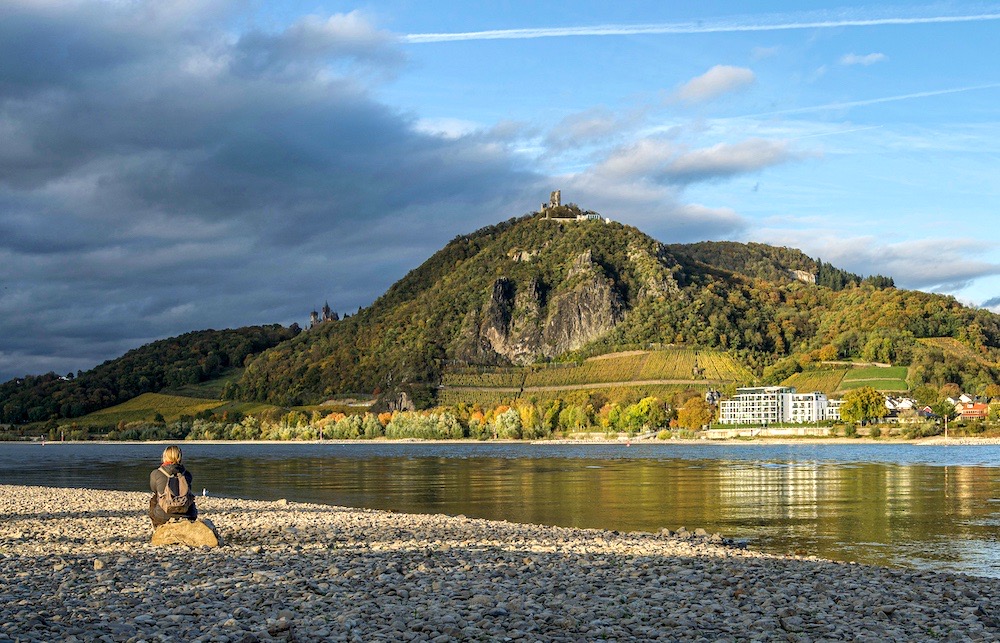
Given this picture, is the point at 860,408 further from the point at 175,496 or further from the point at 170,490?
the point at 170,490

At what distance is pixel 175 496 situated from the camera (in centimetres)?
2381

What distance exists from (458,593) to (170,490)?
32.5 ft

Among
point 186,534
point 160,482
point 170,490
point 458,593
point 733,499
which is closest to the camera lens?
point 458,593

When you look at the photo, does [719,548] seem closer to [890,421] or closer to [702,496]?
[702,496]

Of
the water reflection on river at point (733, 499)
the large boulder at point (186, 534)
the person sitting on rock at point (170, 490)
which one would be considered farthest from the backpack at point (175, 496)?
the water reflection on river at point (733, 499)

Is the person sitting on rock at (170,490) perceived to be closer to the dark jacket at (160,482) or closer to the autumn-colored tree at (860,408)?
the dark jacket at (160,482)

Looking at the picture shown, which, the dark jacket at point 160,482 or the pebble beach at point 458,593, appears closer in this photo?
the pebble beach at point 458,593

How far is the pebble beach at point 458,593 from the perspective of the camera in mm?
14141

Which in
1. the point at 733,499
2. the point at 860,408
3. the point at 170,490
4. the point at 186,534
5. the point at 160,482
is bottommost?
the point at 860,408

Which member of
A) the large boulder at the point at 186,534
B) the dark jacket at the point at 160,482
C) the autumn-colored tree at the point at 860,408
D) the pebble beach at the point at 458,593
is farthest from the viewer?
the autumn-colored tree at the point at 860,408

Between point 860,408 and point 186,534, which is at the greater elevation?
point 186,534

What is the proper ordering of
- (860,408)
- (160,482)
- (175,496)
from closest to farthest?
(160,482) < (175,496) < (860,408)

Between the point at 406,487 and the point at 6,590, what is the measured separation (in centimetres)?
4561

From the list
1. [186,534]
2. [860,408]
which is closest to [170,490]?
[186,534]
